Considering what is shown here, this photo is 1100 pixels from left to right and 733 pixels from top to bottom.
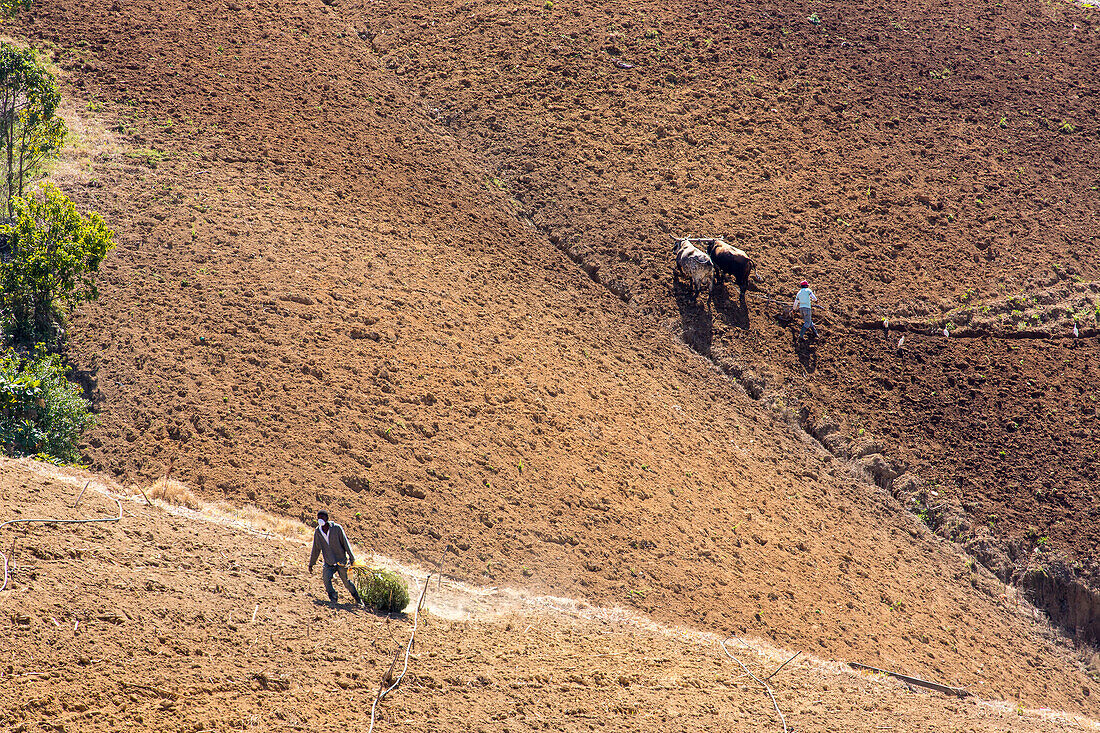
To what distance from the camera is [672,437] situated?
1409 cm

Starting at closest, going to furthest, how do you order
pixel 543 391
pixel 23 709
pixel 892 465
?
pixel 23 709
pixel 543 391
pixel 892 465

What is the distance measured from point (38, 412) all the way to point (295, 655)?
19.4ft

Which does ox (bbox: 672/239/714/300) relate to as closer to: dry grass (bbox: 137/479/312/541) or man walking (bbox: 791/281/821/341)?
man walking (bbox: 791/281/821/341)

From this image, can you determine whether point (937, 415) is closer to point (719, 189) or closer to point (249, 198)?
point (719, 189)

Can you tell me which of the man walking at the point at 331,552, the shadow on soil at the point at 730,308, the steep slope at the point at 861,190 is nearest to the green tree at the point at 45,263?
the man walking at the point at 331,552

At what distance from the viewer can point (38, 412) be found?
10.7 m

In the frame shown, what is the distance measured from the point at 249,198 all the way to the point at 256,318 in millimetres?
3649

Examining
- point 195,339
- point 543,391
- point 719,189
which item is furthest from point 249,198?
point 719,189

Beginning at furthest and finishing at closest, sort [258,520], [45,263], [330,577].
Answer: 1. [45,263]
2. [258,520]
3. [330,577]

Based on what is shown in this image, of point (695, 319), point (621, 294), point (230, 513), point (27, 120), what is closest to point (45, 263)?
point (230, 513)

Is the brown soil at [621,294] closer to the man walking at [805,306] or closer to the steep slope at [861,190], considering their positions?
the steep slope at [861,190]

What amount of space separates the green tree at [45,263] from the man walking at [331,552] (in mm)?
6574

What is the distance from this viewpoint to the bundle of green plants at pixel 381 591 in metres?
8.99

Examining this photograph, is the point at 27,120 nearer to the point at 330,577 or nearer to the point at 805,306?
the point at 330,577
